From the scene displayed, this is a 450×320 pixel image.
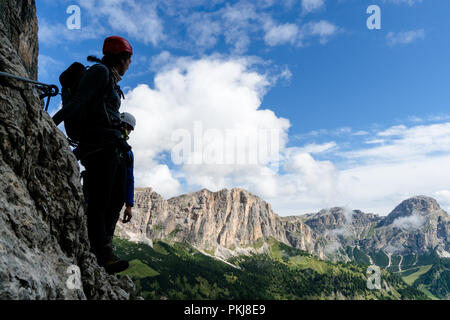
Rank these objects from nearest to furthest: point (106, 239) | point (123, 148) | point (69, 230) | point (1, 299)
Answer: point (1, 299), point (69, 230), point (123, 148), point (106, 239)

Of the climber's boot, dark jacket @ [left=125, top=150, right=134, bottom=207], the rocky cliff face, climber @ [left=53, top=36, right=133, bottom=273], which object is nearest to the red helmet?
climber @ [left=53, top=36, right=133, bottom=273]

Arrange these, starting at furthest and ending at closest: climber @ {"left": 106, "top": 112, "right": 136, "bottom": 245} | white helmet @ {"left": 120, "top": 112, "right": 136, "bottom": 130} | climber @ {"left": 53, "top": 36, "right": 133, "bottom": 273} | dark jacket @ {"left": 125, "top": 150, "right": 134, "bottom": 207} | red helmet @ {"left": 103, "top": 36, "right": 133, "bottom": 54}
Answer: white helmet @ {"left": 120, "top": 112, "right": 136, "bottom": 130}
dark jacket @ {"left": 125, "top": 150, "right": 134, "bottom": 207}
climber @ {"left": 106, "top": 112, "right": 136, "bottom": 245}
red helmet @ {"left": 103, "top": 36, "right": 133, "bottom": 54}
climber @ {"left": 53, "top": 36, "right": 133, "bottom": 273}

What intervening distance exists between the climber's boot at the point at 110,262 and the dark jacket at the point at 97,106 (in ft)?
9.99

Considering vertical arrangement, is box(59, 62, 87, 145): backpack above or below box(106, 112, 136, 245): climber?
above

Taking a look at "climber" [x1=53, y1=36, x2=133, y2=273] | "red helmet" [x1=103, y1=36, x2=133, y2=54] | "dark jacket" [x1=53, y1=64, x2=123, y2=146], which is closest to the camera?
"dark jacket" [x1=53, y1=64, x2=123, y2=146]

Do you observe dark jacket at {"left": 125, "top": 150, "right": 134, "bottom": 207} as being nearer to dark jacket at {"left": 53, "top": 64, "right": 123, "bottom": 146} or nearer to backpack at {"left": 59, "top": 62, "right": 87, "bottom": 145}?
dark jacket at {"left": 53, "top": 64, "right": 123, "bottom": 146}

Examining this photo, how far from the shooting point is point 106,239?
7742mm

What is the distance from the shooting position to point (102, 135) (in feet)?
22.0

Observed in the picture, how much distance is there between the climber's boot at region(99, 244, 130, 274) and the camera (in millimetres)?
7590

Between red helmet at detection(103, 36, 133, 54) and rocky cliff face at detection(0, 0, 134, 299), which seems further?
red helmet at detection(103, 36, 133, 54)

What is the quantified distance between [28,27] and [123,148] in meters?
60.8

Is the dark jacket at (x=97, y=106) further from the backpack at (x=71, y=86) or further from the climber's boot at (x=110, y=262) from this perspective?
the climber's boot at (x=110, y=262)
